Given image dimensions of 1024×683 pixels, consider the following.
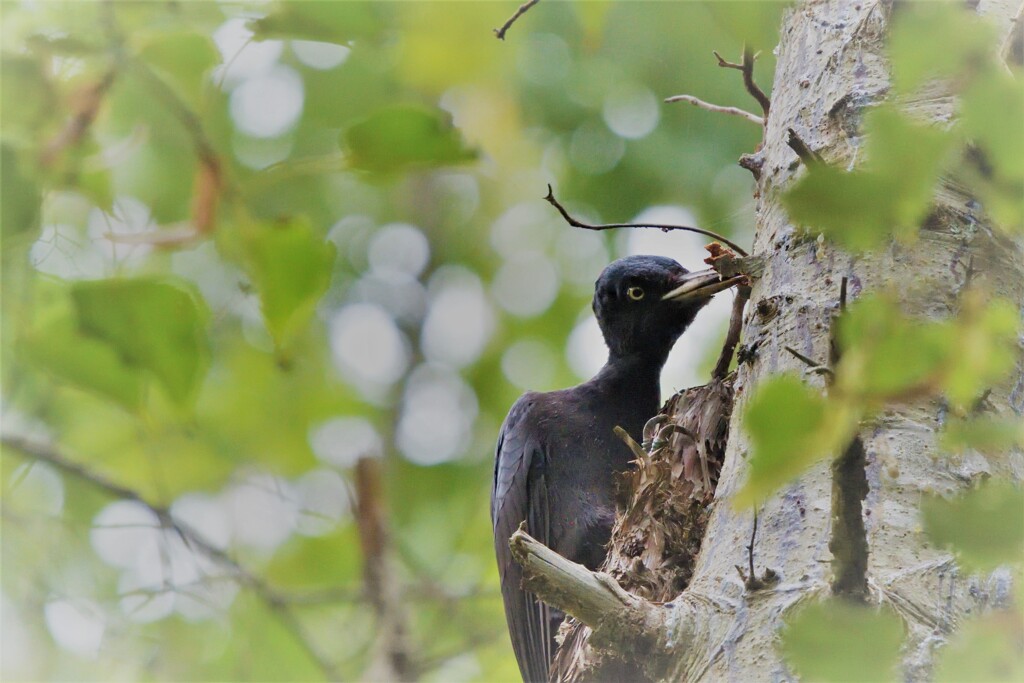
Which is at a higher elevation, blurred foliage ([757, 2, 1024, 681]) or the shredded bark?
blurred foliage ([757, 2, 1024, 681])

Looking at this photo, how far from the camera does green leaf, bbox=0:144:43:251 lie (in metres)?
1.59

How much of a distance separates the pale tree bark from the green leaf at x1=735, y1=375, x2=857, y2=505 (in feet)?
2.08

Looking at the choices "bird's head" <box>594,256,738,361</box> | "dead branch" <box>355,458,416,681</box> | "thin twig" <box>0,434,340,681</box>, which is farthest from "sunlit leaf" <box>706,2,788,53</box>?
"dead branch" <box>355,458,416,681</box>

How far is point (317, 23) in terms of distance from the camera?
2170 millimetres

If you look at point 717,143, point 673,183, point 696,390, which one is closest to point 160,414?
point 696,390

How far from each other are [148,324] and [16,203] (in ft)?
1.01

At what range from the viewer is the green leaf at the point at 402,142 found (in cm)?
184

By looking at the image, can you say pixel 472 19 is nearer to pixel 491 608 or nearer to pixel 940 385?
pixel 940 385

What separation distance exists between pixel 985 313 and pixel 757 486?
11.2 inches

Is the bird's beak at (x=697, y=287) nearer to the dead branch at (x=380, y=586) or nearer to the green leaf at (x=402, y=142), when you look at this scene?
the dead branch at (x=380, y=586)

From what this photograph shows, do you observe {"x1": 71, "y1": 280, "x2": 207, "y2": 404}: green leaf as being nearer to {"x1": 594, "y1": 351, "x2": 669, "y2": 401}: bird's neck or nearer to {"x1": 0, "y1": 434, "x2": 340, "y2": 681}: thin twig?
{"x1": 0, "y1": 434, "x2": 340, "y2": 681}: thin twig

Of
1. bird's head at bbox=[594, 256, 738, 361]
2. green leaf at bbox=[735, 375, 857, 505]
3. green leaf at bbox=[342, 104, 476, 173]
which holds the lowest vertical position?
bird's head at bbox=[594, 256, 738, 361]

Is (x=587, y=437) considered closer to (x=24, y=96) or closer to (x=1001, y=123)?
(x=24, y=96)

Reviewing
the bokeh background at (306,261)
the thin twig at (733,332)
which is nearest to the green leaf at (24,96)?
the bokeh background at (306,261)
